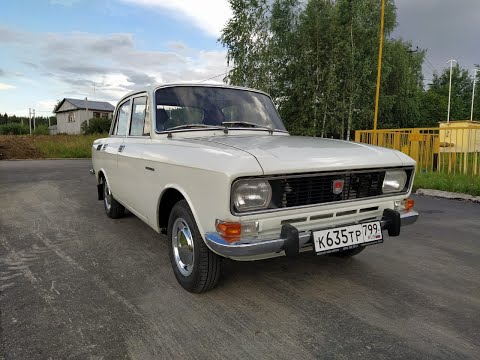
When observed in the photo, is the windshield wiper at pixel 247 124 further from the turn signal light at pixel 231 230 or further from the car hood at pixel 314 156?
the turn signal light at pixel 231 230

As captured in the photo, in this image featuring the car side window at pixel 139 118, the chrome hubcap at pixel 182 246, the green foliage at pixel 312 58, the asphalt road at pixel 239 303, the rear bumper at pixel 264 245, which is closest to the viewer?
the asphalt road at pixel 239 303

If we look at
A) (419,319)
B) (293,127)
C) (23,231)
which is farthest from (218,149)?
(293,127)

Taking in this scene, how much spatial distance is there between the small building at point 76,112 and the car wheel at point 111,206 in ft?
196

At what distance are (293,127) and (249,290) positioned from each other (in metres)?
24.6

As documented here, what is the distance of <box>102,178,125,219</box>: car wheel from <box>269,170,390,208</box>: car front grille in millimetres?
3380

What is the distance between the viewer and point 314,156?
102 inches

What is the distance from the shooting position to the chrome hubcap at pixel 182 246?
9.46 ft

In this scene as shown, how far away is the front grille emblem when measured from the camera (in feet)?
8.74

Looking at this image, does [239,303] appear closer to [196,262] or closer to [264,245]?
[196,262]

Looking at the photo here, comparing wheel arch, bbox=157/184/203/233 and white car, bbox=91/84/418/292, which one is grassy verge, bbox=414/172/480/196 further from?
wheel arch, bbox=157/184/203/233

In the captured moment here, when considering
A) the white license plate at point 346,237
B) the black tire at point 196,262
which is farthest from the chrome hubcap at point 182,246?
the white license plate at point 346,237

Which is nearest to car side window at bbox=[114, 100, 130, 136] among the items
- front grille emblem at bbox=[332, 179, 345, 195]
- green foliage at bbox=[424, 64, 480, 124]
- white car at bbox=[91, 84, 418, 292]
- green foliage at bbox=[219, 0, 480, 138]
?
white car at bbox=[91, 84, 418, 292]

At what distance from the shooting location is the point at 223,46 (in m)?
26.4

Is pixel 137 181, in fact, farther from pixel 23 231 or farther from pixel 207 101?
pixel 23 231
